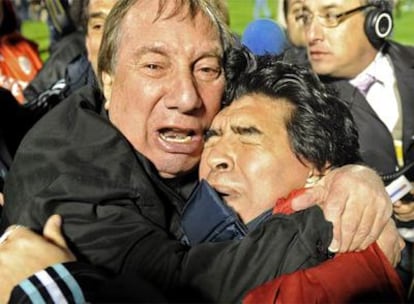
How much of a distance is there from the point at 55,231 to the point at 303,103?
39.3 inches

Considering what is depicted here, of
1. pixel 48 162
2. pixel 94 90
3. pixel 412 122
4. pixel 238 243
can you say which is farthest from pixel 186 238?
pixel 412 122

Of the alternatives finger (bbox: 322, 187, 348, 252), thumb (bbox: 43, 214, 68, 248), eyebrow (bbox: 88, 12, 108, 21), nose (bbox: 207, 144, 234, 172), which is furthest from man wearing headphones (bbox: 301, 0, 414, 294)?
thumb (bbox: 43, 214, 68, 248)

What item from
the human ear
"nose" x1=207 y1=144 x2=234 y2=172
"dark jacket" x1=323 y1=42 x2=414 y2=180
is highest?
the human ear

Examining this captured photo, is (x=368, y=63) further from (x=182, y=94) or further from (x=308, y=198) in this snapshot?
(x=308, y=198)

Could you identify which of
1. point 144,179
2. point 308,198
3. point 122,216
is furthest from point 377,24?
point 122,216

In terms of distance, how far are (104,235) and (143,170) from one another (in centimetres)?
28

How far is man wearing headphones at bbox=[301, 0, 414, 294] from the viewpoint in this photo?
14.2 ft

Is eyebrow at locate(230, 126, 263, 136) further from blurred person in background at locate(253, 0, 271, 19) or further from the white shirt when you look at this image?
blurred person in background at locate(253, 0, 271, 19)

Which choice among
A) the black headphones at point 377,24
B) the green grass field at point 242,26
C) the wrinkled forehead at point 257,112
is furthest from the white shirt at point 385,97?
the green grass field at point 242,26

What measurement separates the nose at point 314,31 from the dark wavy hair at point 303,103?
73.0 inches

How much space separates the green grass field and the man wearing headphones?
11474 mm

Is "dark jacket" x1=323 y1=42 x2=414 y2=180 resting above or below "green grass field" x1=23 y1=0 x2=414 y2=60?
above

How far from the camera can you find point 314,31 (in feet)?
15.6

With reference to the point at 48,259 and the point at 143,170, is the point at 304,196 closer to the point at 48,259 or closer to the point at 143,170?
the point at 143,170
